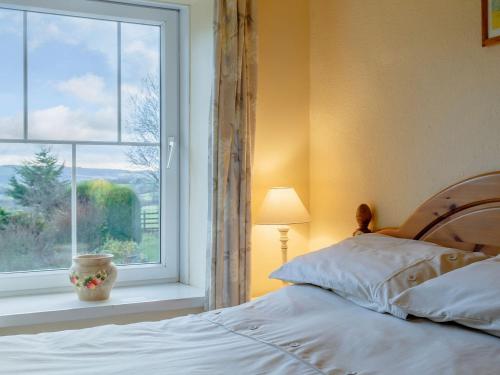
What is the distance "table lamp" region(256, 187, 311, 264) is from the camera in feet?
8.45

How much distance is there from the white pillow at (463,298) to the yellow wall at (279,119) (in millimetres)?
1233

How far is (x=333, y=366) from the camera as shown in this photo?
54.1 inches

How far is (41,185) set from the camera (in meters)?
2.67

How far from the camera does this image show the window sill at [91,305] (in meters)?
2.26

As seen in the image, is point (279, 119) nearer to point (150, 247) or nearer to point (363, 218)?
point (363, 218)

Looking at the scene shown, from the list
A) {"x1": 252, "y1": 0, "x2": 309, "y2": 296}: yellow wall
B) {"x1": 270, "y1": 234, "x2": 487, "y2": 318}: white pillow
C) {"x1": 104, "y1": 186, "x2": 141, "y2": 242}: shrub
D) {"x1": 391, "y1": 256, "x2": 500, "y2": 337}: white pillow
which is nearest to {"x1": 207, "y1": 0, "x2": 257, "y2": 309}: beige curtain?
{"x1": 252, "y1": 0, "x2": 309, "y2": 296}: yellow wall

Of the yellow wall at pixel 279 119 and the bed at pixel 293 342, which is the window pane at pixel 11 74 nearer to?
the yellow wall at pixel 279 119

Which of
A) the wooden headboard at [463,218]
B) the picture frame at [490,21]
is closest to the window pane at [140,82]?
the wooden headboard at [463,218]

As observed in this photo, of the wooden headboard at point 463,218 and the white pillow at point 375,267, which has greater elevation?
the wooden headboard at point 463,218

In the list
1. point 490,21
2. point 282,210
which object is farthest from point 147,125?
point 490,21

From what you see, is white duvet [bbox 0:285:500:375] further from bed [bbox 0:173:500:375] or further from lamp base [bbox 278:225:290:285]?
lamp base [bbox 278:225:290:285]

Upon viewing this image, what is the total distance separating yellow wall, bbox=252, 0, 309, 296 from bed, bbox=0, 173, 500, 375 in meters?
0.81

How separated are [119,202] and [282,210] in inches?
33.1

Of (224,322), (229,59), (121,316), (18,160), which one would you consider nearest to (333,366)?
(224,322)
